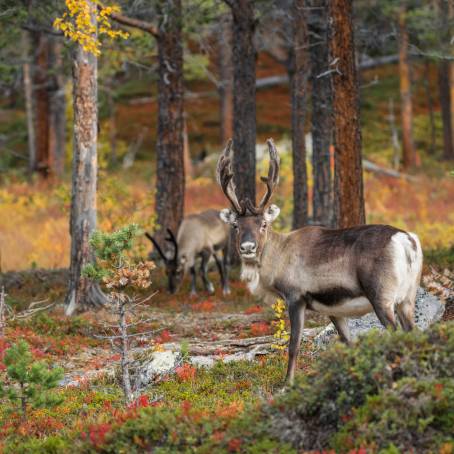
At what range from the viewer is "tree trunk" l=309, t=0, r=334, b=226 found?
2211 centimetres

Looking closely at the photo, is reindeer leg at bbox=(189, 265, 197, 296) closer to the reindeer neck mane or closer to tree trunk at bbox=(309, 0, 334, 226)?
tree trunk at bbox=(309, 0, 334, 226)

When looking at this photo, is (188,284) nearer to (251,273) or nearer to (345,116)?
(345,116)

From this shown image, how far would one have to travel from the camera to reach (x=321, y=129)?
22.1 m

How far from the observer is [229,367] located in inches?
454

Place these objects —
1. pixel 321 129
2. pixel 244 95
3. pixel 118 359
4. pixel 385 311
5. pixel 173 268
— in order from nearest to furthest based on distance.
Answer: pixel 385 311 → pixel 118 359 → pixel 173 268 → pixel 244 95 → pixel 321 129

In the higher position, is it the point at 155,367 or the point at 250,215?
the point at 250,215

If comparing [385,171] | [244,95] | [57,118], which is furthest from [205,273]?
[385,171]

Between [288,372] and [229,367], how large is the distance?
1.64 m

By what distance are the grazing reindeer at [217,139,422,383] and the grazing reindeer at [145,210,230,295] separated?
9.30 m

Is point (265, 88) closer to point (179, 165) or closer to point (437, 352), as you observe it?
point (179, 165)

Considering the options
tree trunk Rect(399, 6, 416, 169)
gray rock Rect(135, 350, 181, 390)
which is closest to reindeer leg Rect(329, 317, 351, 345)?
gray rock Rect(135, 350, 181, 390)

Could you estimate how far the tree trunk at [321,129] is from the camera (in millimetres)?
22109

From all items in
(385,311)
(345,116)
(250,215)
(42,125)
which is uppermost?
(42,125)

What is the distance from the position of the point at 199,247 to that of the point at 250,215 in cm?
1024
